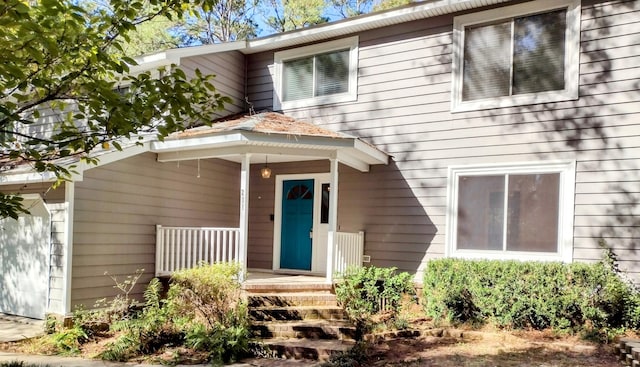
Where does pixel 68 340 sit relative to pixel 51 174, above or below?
below

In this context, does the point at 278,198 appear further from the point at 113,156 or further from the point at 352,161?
the point at 113,156

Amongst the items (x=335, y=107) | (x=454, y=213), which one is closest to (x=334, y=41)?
(x=335, y=107)

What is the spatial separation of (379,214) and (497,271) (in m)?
2.51

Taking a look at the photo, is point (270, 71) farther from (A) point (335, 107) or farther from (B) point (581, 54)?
(B) point (581, 54)

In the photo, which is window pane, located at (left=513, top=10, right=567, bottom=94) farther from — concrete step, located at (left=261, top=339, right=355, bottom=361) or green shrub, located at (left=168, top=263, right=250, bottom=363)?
green shrub, located at (left=168, top=263, right=250, bottom=363)

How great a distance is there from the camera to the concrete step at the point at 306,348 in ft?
19.6

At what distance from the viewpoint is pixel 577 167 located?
285 inches

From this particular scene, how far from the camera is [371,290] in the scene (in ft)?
25.4

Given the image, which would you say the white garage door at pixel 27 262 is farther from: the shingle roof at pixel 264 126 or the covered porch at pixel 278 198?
the shingle roof at pixel 264 126

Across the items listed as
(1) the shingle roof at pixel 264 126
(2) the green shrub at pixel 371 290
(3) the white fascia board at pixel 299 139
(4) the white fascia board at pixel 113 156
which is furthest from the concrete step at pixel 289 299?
(4) the white fascia board at pixel 113 156

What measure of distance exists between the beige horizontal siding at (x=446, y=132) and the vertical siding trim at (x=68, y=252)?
4.61m

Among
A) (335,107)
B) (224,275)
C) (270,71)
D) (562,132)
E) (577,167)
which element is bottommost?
(224,275)

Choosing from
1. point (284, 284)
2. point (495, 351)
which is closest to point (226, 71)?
point (284, 284)

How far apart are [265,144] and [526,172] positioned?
429cm
